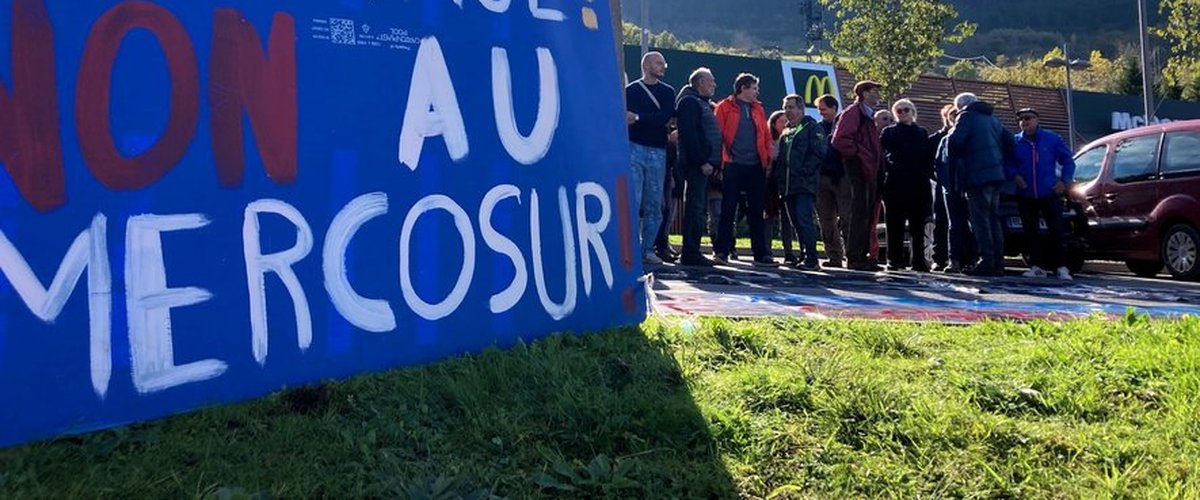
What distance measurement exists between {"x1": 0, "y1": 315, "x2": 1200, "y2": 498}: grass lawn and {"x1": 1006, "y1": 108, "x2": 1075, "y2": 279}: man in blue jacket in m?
5.36

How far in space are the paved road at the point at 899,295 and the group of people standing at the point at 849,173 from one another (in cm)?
41

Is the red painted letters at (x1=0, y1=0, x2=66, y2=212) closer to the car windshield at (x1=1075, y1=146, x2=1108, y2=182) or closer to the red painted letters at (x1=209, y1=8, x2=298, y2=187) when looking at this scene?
the red painted letters at (x1=209, y1=8, x2=298, y2=187)

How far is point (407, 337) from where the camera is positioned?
361 centimetres

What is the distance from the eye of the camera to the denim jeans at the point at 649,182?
814cm

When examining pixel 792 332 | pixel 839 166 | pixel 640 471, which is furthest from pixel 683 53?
pixel 640 471

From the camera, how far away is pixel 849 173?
9086 millimetres

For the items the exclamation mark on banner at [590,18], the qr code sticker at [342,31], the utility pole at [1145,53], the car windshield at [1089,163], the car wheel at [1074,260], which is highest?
the utility pole at [1145,53]

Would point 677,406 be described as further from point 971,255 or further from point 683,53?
point 683,53

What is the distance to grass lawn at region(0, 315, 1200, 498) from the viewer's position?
9.23 ft

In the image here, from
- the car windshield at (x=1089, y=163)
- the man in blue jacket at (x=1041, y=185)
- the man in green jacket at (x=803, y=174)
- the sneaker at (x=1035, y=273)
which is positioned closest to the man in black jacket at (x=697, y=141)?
the man in green jacket at (x=803, y=174)

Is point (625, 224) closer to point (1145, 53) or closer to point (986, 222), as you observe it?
point (986, 222)

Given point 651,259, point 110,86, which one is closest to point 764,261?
point 651,259

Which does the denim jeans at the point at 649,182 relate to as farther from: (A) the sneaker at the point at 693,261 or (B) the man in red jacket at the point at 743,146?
(B) the man in red jacket at the point at 743,146

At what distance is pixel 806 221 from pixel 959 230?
1.41 metres
